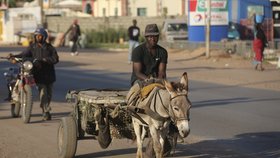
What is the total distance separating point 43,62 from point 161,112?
5.84 meters

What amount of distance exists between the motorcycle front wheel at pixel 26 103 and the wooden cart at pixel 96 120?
3404 millimetres

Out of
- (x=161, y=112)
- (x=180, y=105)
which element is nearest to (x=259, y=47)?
(x=161, y=112)

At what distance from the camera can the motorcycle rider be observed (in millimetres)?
13234

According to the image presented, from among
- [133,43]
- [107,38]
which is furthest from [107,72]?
[107,38]

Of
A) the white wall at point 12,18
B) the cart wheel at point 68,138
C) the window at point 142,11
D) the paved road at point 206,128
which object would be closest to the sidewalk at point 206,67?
the paved road at point 206,128

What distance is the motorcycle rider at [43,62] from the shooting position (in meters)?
13.2

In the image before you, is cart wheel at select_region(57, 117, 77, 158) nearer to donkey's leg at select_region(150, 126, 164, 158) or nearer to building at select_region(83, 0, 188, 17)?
donkey's leg at select_region(150, 126, 164, 158)

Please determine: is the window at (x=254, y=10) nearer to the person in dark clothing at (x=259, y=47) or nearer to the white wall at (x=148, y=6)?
the person in dark clothing at (x=259, y=47)

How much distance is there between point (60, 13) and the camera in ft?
218

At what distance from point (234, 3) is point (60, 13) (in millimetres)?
28211

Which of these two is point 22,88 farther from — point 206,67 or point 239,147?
point 206,67

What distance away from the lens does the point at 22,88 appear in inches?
531

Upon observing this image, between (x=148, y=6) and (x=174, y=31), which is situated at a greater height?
(x=148, y=6)

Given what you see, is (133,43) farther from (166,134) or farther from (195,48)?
(166,134)
